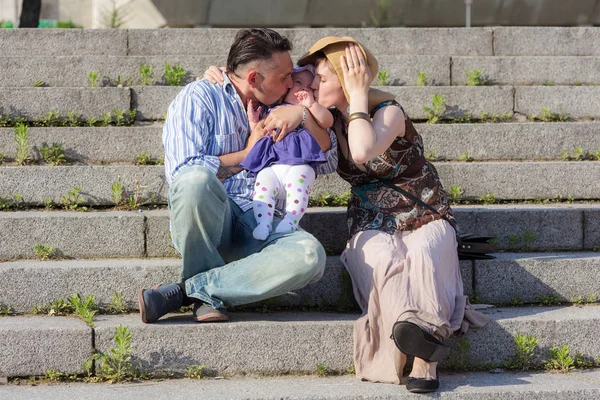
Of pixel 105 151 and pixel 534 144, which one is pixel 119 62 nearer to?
pixel 105 151

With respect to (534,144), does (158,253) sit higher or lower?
lower

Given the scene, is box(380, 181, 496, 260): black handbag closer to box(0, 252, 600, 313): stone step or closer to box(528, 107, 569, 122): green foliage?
box(0, 252, 600, 313): stone step

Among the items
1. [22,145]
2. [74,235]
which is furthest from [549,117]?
[22,145]

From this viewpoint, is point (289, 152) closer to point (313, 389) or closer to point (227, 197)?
point (227, 197)

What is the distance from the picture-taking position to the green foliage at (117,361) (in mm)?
3635

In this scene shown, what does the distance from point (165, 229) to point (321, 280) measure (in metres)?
0.86

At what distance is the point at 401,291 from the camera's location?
3.73 metres

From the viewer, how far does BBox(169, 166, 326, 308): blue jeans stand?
371 centimetres

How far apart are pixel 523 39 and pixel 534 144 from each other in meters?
1.85

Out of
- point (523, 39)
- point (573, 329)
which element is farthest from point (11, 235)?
point (523, 39)

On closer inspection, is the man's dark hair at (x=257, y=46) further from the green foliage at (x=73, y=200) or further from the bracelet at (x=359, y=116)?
the green foliage at (x=73, y=200)

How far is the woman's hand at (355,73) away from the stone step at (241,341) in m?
1.05

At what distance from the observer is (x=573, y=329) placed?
3994 mm

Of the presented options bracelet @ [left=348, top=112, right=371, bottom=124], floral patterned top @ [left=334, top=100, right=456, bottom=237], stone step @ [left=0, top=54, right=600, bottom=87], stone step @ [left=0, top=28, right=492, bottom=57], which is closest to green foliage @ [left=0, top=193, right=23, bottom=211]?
stone step @ [left=0, top=54, right=600, bottom=87]
